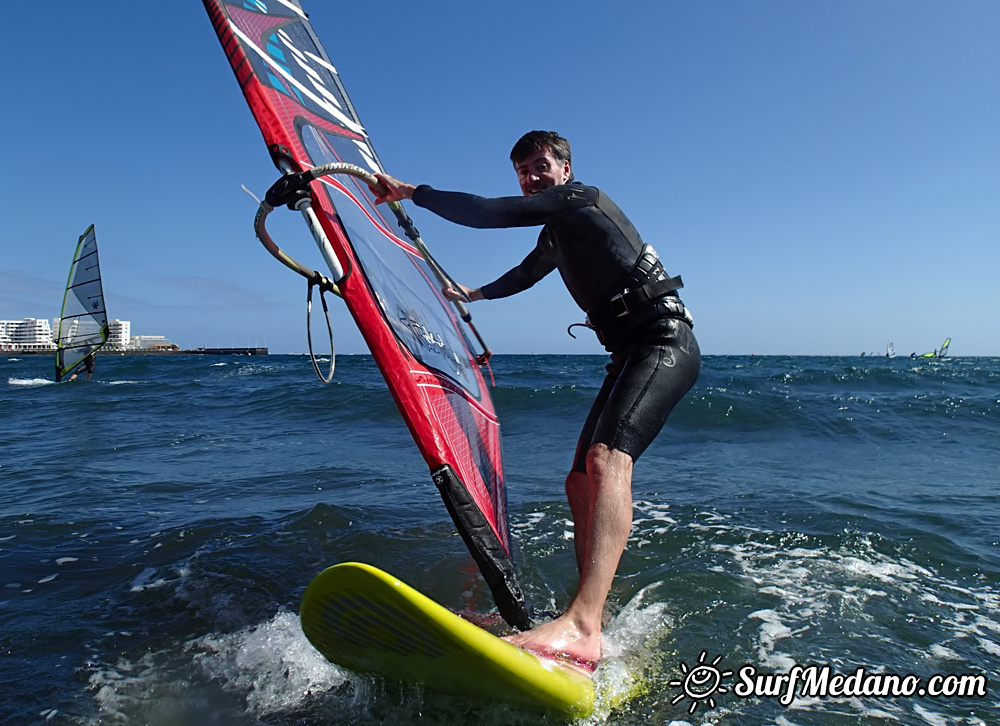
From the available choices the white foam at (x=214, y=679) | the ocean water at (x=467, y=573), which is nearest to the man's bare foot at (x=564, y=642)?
the ocean water at (x=467, y=573)

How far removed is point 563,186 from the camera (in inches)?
89.4

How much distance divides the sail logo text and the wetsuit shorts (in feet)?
2.91

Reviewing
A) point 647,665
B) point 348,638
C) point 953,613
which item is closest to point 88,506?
point 348,638

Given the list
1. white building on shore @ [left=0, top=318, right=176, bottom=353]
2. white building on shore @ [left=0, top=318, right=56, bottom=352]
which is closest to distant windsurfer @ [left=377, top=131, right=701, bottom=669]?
white building on shore @ [left=0, top=318, right=176, bottom=353]

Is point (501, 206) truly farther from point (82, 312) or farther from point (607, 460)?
point (82, 312)

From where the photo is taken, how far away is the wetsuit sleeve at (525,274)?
10.6 feet

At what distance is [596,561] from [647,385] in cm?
68

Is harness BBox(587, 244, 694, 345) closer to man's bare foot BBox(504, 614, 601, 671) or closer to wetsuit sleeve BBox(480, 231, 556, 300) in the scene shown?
wetsuit sleeve BBox(480, 231, 556, 300)

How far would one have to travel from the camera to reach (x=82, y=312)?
66.6 feet

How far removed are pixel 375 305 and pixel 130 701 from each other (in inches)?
59.4

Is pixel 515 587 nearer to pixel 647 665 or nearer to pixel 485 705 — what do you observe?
pixel 485 705

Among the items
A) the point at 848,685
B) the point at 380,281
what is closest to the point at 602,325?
the point at 380,281

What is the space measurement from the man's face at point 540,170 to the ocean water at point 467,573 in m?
1.82

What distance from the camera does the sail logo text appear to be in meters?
2.11
